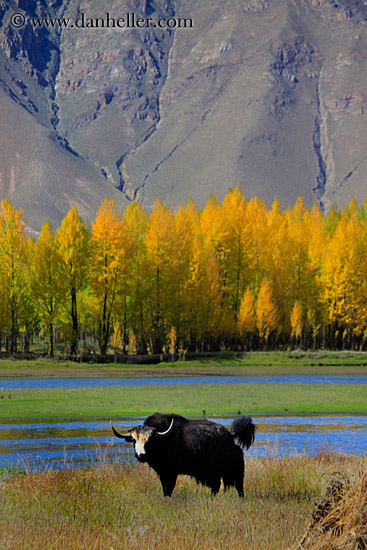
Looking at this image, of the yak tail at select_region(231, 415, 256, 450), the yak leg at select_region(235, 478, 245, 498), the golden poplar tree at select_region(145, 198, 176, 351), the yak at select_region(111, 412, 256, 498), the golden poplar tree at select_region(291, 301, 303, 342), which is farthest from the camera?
the golden poplar tree at select_region(291, 301, 303, 342)

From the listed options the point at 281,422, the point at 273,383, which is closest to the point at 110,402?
the point at 281,422

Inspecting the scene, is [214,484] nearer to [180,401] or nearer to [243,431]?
[243,431]

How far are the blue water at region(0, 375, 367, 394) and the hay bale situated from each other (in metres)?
33.2

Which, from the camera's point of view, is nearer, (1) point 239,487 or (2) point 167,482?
(2) point 167,482

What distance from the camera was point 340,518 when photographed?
870cm

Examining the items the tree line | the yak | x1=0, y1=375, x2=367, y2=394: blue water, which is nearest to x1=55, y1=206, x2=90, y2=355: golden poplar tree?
the tree line

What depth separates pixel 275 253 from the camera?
2995 inches

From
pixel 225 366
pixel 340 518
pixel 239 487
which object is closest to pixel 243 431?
pixel 239 487

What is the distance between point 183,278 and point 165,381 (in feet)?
76.6

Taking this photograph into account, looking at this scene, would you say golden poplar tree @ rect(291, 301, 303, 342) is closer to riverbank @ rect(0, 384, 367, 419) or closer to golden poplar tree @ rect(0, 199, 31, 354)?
golden poplar tree @ rect(0, 199, 31, 354)

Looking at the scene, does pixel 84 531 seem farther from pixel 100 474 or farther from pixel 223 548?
pixel 100 474

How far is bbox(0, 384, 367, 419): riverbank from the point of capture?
29.1m

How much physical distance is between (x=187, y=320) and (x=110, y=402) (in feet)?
121

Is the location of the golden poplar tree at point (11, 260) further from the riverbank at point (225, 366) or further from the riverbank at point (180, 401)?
the riverbank at point (180, 401)
